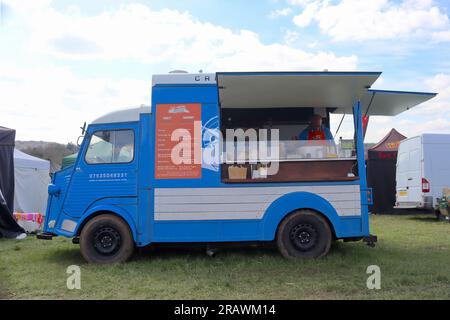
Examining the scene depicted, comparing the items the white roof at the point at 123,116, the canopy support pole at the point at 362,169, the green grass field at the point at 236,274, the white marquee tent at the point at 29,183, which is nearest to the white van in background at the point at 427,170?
the green grass field at the point at 236,274

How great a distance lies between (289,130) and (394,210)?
30.6 feet

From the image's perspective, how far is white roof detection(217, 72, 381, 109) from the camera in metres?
6.20

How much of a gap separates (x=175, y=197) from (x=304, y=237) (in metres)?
2.13

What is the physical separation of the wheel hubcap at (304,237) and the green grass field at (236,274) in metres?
0.29

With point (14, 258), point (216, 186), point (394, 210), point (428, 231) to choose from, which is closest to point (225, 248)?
point (216, 186)

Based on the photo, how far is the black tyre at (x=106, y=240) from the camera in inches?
259

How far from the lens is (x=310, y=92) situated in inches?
275

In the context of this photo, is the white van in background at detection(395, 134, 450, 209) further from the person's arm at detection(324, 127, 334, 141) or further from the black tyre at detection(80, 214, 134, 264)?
the black tyre at detection(80, 214, 134, 264)

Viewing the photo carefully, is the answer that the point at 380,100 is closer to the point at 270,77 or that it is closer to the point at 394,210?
the point at 270,77

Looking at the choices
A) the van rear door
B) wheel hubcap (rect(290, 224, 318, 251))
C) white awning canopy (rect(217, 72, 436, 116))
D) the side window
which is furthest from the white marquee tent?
the van rear door

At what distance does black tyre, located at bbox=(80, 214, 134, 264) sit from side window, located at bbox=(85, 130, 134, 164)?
2.99ft

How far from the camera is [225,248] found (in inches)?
300

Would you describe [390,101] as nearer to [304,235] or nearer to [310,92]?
[310,92]

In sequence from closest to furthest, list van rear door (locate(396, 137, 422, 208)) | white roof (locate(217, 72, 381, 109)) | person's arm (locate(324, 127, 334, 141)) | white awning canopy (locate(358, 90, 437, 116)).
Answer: white roof (locate(217, 72, 381, 109)), white awning canopy (locate(358, 90, 437, 116)), person's arm (locate(324, 127, 334, 141)), van rear door (locate(396, 137, 422, 208))
